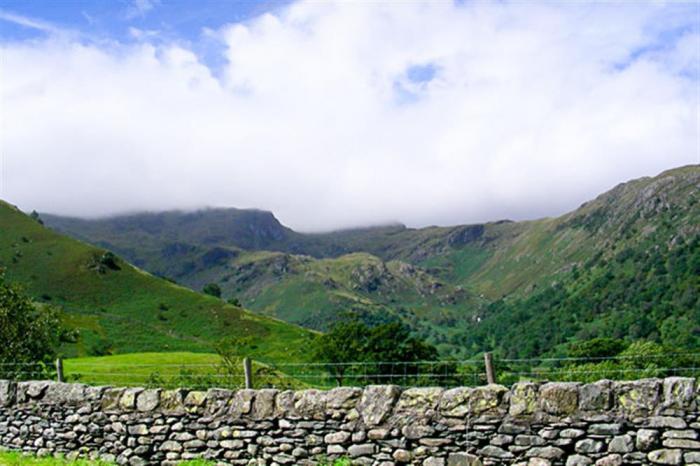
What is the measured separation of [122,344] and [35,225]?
78.1m

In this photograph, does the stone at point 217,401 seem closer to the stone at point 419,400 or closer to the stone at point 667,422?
the stone at point 419,400

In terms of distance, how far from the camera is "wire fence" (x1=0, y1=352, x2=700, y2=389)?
56.3ft

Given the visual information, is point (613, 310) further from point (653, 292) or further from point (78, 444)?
point (78, 444)

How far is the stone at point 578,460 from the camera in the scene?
8844mm

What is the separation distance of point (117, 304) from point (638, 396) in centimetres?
12715

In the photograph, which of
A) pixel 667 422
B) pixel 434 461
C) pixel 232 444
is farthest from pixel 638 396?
pixel 232 444

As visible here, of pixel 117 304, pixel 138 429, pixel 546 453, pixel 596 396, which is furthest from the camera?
pixel 117 304

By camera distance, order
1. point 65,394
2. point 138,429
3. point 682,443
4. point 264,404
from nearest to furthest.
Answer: point 682,443 < point 264,404 < point 138,429 < point 65,394

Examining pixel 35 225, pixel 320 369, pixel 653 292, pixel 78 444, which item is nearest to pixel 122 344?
pixel 320 369

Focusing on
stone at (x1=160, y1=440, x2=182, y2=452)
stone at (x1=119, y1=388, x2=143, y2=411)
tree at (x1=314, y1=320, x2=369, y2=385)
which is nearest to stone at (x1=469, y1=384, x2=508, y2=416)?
stone at (x1=160, y1=440, x2=182, y2=452)

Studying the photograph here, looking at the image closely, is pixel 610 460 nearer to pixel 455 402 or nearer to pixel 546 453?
pixel 546 453

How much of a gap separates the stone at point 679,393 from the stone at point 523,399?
178 cm

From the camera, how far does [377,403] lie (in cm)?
1057

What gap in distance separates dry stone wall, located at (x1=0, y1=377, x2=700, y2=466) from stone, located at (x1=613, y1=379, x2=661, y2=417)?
14mm
